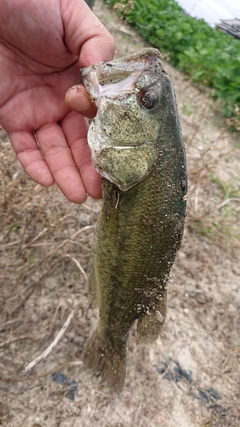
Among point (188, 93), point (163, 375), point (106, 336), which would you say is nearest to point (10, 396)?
point (106, 336)

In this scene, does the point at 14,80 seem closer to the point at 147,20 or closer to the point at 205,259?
the point at 205,259

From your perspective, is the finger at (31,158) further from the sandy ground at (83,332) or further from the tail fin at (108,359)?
the tail fin at (108,359)

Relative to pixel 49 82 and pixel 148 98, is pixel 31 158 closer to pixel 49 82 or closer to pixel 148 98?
pixel 49 82

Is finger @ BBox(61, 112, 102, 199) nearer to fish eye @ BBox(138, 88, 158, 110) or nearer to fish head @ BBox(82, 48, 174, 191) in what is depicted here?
fish head @ BBox(82, 48, 174, 191)

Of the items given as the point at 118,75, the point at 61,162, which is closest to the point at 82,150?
the point at 61,162

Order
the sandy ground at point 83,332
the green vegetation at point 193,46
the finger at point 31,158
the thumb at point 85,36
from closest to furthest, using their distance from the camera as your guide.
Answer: the thumb at point 85,36
the finger at point 31,158
the sandy ground at point 83,332
the green vegetation at point 193,46

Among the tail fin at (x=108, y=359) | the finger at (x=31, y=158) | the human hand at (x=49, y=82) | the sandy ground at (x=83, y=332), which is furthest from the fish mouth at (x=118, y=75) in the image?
the tail fin at (x=108, y=359)

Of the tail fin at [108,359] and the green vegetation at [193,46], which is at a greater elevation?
the tail fin at [108,359]
